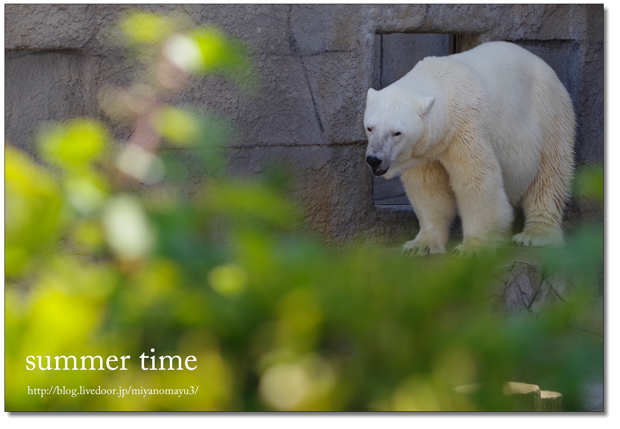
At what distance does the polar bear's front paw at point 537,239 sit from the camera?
356cm

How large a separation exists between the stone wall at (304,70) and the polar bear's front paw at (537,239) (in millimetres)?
639

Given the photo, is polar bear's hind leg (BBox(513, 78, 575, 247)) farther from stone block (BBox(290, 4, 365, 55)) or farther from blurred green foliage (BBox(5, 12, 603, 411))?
blurred green foliage (BBox(5, 12, 603, 411))

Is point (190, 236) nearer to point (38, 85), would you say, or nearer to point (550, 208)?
point (38, 85)

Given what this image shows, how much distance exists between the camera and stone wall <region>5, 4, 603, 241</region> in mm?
3309

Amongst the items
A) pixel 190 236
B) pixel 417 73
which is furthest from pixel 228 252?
pixel 417 73

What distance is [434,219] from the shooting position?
3508mm

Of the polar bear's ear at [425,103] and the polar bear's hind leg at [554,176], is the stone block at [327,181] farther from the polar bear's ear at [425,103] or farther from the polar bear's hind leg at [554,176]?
the polar bear's hind leg at [554,176]

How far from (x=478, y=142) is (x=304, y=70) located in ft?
3.24

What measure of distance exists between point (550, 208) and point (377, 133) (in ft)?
4.08

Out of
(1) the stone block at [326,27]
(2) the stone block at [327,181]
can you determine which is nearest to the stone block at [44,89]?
(2) the stone block at [327,181]

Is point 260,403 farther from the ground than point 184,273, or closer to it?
closer to it

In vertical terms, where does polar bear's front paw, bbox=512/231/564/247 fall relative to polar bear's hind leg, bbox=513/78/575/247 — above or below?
below

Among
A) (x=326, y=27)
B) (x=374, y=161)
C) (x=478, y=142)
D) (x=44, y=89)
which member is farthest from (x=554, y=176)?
(x=44, y=89)

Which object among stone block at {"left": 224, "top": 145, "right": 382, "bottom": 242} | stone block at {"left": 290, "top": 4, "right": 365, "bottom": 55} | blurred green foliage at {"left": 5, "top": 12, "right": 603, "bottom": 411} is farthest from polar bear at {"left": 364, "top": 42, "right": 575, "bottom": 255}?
blurred green foliage at {"left": 5, "top": 12, "right": 603, "bottom": 411}
